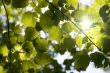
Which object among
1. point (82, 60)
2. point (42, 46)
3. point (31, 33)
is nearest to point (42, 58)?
point (42, 46)

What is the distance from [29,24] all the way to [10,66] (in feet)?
1.06

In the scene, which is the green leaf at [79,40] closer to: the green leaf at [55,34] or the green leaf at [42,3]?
the green leaf at [55,34]

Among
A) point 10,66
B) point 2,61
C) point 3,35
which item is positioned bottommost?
point 10,66

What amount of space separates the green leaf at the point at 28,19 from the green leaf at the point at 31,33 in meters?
0.04

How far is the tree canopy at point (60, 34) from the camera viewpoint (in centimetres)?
167

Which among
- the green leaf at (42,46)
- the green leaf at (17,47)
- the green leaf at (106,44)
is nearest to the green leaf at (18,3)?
the green leaf at (42,46)

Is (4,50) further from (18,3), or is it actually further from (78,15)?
(78,15)

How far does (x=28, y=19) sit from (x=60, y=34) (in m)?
0.25

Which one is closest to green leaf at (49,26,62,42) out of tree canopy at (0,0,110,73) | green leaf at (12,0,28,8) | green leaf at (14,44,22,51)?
tree canopy at (0,0,110,73)

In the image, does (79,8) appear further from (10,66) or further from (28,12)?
(10,66)

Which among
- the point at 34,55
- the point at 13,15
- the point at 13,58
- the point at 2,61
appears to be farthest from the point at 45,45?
the point at 13,15

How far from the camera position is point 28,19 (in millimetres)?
1840

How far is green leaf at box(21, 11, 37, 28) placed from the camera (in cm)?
184

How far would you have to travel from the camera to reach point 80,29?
1713mm
